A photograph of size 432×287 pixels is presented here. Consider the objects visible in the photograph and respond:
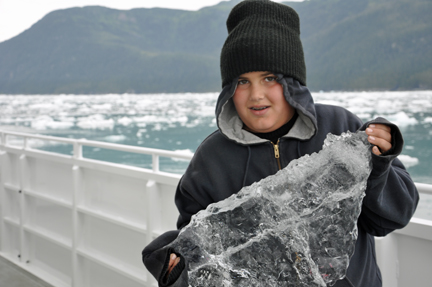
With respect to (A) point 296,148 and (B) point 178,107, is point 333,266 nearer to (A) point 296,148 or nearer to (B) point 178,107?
(A) point 296,148

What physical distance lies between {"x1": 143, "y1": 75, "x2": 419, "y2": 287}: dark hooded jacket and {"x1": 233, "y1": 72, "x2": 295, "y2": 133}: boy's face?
22mm

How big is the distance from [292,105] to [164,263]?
1.34ft

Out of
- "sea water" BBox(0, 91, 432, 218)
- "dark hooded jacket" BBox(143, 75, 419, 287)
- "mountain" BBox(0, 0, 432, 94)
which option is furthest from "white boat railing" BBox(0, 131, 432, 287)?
"mountain" BBox(0, 0, 432, 94)

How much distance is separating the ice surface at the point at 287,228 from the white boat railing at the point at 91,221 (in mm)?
434

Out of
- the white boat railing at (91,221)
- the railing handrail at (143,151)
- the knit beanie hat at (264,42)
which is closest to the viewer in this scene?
the knit beanie hat at (264,42)

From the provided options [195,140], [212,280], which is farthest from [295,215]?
[195,140]

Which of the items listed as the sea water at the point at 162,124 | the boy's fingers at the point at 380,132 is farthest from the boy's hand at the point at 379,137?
the sea water at the point at 162,124

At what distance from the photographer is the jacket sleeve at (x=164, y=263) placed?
79 cm

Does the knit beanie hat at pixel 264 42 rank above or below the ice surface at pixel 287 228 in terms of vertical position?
above

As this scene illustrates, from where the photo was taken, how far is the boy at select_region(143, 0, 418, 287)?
31.5 inches

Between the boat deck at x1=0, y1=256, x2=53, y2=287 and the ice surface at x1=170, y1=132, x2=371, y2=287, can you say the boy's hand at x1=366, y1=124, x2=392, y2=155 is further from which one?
the boat deck at x1=0, y1=256, x2=53, y2=287

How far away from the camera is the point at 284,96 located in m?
Answer: 0.87

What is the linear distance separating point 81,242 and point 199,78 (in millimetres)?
56124

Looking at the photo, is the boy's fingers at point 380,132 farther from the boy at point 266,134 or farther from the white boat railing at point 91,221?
the white boat railing at point 91,221
